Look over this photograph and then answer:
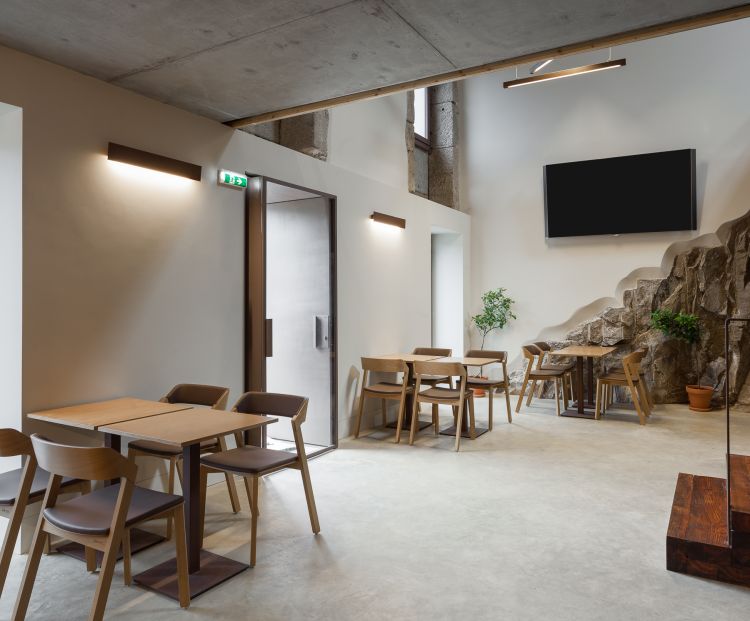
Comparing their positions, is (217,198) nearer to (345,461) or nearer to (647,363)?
(345,461)

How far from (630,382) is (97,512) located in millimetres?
5492

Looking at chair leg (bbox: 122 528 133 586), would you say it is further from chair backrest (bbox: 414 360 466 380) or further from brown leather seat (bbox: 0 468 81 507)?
chair backrest (bbox: 414 360 466 380)

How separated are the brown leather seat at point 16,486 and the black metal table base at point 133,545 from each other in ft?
1.62

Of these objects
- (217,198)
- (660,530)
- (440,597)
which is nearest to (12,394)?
(217,198)

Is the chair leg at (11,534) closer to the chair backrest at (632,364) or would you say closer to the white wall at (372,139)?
the white wall at (372,139)

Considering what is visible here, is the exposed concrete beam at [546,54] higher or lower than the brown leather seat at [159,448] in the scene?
higher

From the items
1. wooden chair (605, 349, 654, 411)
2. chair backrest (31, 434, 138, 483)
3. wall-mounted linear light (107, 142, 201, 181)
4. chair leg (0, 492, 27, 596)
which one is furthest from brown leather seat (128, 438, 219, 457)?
wooden chair (605, 349, 654, 411)

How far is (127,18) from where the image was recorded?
107 inches

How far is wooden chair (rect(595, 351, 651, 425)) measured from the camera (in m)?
6.15

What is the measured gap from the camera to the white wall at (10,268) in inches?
121

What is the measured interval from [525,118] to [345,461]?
19.7 feet

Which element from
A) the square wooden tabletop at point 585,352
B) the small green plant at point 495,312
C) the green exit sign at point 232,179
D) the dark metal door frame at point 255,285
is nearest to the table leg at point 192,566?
the dark metal door frame at point 255,285

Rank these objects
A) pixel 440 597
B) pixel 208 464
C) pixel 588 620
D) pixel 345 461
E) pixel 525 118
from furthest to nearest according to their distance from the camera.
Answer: pixel 525 118, pixel 345 461, pixel 208 464, pixel 440 597, pixel 588 620

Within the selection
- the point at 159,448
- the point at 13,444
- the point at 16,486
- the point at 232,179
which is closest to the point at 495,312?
the point at 232,179
